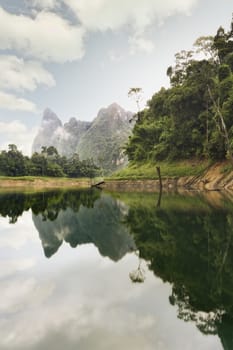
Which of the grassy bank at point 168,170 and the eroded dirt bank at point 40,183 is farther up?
the grassy bank at point 168,170

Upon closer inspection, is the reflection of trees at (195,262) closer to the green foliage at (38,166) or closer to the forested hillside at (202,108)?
the forested hillside at (202,108)

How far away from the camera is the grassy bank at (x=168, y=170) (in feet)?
161

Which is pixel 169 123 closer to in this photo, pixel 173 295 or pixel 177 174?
pixel 177 174

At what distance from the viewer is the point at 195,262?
7934 millimetres

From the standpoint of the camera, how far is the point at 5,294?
645 cm

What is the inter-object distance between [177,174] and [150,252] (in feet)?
145

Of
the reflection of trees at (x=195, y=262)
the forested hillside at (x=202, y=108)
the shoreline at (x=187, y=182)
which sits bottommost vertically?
the shoreline at (x=187, y=182)

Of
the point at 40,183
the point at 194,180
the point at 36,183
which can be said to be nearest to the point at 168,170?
the point at 194,180

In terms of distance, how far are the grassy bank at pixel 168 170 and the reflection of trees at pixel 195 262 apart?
3549 centimetres

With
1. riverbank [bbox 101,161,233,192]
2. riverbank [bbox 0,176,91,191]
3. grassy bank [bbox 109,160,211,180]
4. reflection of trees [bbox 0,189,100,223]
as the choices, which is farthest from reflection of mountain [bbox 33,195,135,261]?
riverbank [bbox 0,176,91,191]

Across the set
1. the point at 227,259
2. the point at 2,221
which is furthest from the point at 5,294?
the point at 2,221

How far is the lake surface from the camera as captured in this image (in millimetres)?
4348

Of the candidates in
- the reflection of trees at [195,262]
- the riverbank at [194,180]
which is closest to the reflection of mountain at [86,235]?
the reflection of trees at [195,262]

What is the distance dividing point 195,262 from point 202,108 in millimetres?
49199
